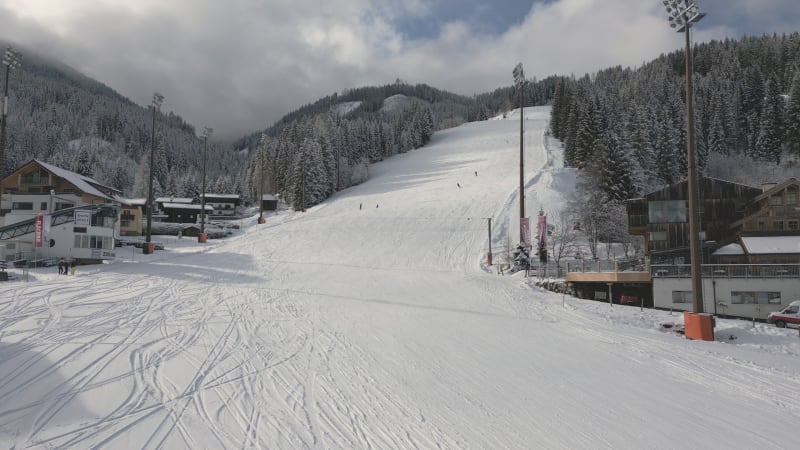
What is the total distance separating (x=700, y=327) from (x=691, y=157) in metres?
5.34

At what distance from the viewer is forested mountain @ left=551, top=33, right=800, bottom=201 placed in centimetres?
4494

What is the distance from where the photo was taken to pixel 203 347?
9.66m

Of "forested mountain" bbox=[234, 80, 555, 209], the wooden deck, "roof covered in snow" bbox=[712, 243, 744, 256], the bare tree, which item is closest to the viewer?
the wooden deck

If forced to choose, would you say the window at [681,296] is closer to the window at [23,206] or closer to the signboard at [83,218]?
the signboard at [83,218]

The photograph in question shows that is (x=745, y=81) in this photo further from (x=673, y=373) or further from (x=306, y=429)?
(x=306, y=429)

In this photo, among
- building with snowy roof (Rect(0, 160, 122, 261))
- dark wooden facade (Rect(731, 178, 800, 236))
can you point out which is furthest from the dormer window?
dark wooden facade (Rect(731, 178, 800, 236))

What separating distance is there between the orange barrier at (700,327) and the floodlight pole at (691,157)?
9.8 inches

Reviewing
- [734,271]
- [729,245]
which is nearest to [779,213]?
[729,245]

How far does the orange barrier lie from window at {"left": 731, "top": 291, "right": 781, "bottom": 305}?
1042cm

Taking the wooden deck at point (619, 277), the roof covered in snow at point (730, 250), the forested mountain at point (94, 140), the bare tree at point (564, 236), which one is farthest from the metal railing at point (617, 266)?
the forested mountain at point (94, 140)

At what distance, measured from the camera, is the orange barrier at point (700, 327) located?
13.2 metres

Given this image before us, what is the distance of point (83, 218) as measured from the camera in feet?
94.2

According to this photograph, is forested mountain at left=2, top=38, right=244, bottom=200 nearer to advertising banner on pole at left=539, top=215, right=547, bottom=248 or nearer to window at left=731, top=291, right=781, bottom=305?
advertising banner on pole at left=539, top=215, right=547, bottom=248

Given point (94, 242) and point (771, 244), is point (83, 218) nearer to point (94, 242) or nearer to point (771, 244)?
point (94, 242)
